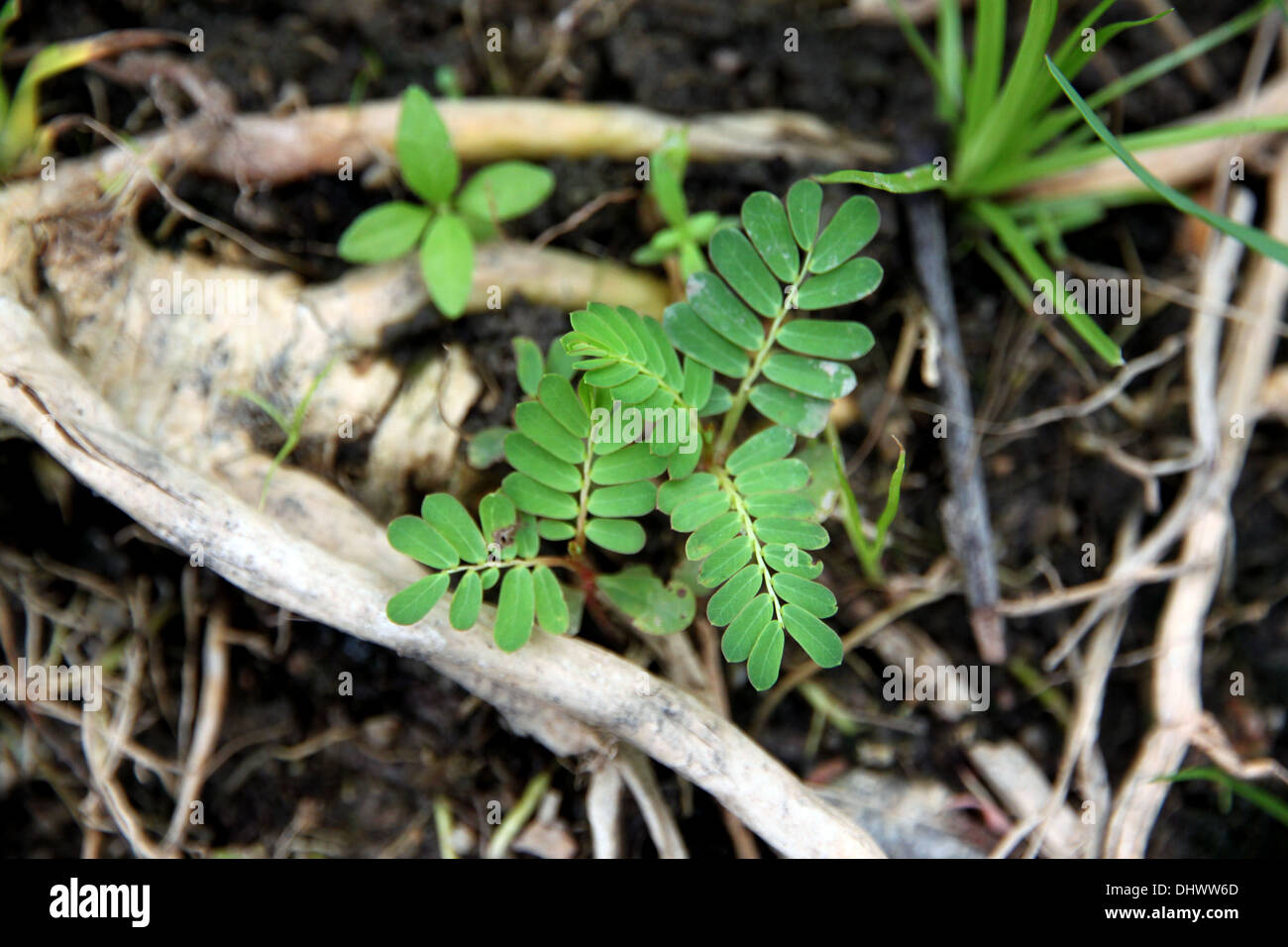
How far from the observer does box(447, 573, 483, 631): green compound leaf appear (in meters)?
1.86

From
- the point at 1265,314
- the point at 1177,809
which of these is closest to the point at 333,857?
the point at 1177,809

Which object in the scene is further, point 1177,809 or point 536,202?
point 1177,809

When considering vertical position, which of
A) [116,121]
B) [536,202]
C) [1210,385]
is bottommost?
[1210,385]

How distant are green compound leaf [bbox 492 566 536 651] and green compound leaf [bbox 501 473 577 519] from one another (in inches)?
5.3

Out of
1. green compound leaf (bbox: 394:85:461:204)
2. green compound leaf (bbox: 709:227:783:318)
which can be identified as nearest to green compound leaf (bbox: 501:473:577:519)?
green compound leaf (bbox: 709:227:783:318)

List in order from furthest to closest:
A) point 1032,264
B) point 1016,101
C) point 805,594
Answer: point 1032,264 < point 1016,101 < point 805,594

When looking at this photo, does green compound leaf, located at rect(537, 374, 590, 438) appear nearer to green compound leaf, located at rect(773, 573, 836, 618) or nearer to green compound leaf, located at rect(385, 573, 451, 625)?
green compound leaf, located at rect(385, 573, 451, 625)

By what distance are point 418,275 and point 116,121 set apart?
0.92 m

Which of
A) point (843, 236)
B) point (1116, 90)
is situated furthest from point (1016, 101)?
point (843, 236)

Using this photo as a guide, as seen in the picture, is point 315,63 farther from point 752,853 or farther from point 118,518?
point 752,853

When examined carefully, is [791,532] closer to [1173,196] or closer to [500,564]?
[500,564]

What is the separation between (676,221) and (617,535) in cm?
80

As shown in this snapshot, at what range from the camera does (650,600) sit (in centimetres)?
204

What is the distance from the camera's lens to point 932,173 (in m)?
2.23
